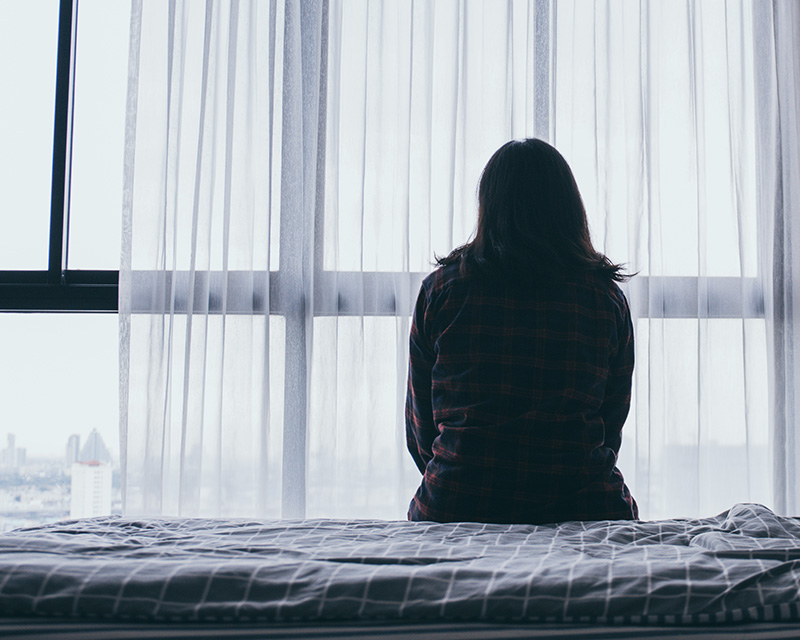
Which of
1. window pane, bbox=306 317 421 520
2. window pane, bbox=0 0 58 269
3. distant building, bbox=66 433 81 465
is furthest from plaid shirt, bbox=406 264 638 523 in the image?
window pane, bbox=0 0 58 269

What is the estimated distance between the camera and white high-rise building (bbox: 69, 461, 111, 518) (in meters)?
2.31

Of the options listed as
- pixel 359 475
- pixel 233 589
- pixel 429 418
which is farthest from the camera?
pixel 359 475

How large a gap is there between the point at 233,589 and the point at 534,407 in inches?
24.9

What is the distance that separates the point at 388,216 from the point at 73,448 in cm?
121

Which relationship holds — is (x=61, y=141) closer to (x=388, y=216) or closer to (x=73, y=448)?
(x=73, y=448)

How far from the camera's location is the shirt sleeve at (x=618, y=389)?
1.32m

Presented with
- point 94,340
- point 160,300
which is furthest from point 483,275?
point 94,340

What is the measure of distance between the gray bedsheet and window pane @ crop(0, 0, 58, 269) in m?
1.76

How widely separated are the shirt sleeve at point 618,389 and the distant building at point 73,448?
1.68 metres

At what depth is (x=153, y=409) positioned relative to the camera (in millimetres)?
2082

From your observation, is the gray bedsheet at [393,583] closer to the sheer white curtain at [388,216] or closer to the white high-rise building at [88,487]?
the sheer white curtain at [388,216]

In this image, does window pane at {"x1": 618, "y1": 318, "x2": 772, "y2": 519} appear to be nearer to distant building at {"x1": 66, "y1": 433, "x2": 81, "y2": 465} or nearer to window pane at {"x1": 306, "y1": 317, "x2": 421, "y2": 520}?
window pane at {"x1": 306, "y1": 317, "x2": 421, "y2": 520}

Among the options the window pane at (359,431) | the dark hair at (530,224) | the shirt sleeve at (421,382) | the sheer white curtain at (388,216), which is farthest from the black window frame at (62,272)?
the dark hair at (530,224)

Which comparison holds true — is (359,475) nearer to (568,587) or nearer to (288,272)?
(288,272)
